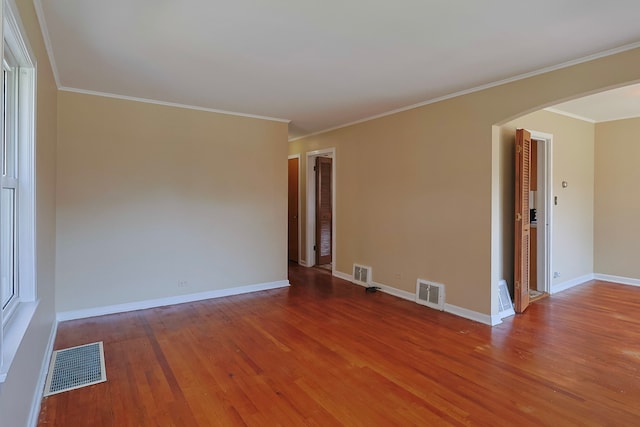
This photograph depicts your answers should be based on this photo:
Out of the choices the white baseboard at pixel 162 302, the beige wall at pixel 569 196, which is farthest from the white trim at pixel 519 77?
the white baseboard at pixel 162 302

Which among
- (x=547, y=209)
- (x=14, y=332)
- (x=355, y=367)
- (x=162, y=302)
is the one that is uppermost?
(x=547, y=209)

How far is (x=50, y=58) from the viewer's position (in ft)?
9.45

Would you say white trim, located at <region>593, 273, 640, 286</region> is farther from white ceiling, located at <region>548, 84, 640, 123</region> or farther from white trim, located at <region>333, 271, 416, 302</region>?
white trim, located at <region>333, 271, 416, 302</region>

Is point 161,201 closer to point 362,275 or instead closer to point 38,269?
point 38,269

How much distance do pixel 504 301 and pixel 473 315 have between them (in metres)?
0.45

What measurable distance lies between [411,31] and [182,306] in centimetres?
377

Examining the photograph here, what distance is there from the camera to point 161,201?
4270mm

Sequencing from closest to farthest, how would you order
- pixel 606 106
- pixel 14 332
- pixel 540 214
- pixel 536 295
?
pixel 14 332 < pixel 606 106 < pixel 536 295 < pixel 540 214

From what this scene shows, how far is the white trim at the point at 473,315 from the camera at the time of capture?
3634mm

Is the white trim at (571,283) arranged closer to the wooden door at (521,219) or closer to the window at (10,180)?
the wooden door at (521,219)

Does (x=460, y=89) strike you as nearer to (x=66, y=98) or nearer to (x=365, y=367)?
(x=365, y=367)

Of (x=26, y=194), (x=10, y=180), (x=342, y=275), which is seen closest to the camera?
(x=10, y=180)

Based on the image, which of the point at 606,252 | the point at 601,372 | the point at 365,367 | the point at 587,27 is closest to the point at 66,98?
the point at 365,367

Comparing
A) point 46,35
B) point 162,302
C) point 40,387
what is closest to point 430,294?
point 162,302
